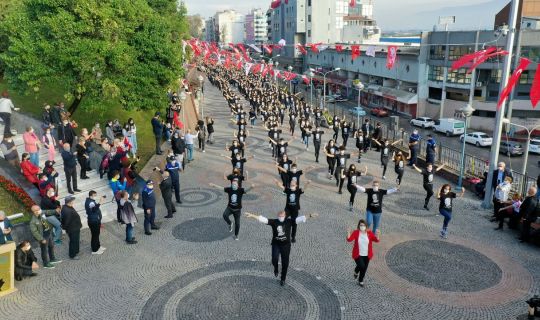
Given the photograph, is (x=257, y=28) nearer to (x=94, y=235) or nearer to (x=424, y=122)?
(x=424, y=122)

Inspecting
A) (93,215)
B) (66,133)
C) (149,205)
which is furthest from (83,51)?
(93,215)

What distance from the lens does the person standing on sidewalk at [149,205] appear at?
12.3 meters

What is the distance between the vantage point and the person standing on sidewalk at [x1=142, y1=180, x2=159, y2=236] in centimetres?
1227

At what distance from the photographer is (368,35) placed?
93.2 meters

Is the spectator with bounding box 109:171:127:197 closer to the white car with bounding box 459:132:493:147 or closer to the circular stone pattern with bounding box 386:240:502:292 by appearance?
the circular stone pattern with bounding box 386:240:502:292

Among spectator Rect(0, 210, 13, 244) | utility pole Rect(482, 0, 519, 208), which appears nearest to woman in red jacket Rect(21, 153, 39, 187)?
spectator Rect(0, 210, 13, 244)

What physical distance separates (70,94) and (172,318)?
1467 cm

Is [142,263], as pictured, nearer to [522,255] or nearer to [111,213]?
[111,213]

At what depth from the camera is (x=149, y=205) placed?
12.4 meters

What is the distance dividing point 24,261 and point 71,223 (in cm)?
138

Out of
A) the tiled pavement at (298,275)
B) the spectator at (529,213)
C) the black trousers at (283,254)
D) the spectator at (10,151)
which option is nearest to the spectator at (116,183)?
the tiled pavement at (298,275)

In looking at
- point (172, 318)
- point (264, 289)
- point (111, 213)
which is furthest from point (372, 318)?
point (111, 213)

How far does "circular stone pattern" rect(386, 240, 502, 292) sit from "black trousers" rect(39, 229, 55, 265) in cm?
885

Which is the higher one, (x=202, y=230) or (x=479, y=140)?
(x=202, y=230)
